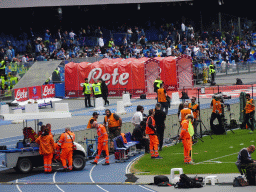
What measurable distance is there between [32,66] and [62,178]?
79.9 ft

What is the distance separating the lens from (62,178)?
1755cm

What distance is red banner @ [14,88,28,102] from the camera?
36.1m

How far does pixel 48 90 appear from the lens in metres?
39.2

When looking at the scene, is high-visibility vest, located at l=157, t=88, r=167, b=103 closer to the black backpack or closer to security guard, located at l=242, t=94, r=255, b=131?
security guard, located at l=242, t=94, r=255, b=131

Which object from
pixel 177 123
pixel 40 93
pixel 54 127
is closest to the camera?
pixel 177 123

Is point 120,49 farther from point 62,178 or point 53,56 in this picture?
point 62,178

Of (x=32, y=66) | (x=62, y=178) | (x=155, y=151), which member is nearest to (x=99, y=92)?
(x=32, y=66)

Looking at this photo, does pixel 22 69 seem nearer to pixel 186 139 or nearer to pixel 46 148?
pixel 46 148

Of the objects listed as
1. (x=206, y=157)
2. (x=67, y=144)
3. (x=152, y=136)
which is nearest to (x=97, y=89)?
(x=152, y=136)

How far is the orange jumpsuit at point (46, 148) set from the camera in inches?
718

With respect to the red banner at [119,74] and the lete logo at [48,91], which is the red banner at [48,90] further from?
the red banner at [119,74]

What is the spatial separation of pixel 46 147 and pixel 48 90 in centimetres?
2119

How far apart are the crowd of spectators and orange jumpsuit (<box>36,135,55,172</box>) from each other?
26.3 meters

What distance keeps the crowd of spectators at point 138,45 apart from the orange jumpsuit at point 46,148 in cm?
2628
